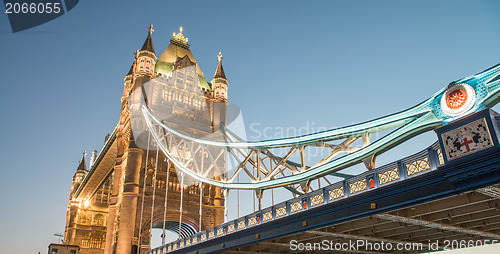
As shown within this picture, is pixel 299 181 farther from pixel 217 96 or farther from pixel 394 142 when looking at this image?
pixel 217 96

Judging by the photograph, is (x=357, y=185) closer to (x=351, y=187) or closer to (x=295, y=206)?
(x=351, y=187)

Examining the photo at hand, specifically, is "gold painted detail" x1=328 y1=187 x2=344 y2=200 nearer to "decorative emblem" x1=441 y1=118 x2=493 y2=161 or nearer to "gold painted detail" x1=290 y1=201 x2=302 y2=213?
"gold painted detail" x1=290 y1=201 x2=302 y2=213

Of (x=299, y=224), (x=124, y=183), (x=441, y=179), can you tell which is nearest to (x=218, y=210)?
(x=124, y=183)

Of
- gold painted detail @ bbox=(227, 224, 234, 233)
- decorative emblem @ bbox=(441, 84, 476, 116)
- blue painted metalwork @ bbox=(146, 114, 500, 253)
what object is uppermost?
decorative emblem @ bbox=(441, 84, 476, 116)

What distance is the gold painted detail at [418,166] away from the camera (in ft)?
42.5

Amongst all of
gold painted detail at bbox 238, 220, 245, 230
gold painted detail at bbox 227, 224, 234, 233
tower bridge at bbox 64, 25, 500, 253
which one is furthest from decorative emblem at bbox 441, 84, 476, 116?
gold painted detail at bbox 227, 224, 234, 233

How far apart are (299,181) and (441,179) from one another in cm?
997

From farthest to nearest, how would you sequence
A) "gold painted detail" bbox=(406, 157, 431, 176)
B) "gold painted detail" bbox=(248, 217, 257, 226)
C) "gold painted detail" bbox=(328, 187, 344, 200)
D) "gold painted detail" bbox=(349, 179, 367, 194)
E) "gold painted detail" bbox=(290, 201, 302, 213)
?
"gold painted detail" bbox=(248, 217, 257, 226), "gold painted detail" bbox=(290, 201, 302, 213), "gold painted detail" bbox=(328, 187, 344, 200), "gold painted detail" bbox=(349, 179, 367, 194), "gold painted detail" bbox=(406, 157, 431, 176)

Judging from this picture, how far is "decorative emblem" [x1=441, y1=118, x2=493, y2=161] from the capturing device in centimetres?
1113

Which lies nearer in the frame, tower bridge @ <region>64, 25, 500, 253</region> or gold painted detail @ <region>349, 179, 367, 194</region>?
tower bridge @ <region>64, 25, 500, 253</region>

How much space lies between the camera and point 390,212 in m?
14.5

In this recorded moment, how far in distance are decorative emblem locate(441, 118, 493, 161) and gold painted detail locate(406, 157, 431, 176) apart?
1.07m

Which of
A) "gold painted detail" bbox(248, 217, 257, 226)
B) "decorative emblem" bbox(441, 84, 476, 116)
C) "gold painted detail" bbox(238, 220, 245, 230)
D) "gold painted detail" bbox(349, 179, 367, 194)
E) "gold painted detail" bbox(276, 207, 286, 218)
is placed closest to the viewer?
"decorative emblem" bbox(441, 84, 476, 116)

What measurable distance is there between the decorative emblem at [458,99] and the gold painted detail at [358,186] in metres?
3.96
